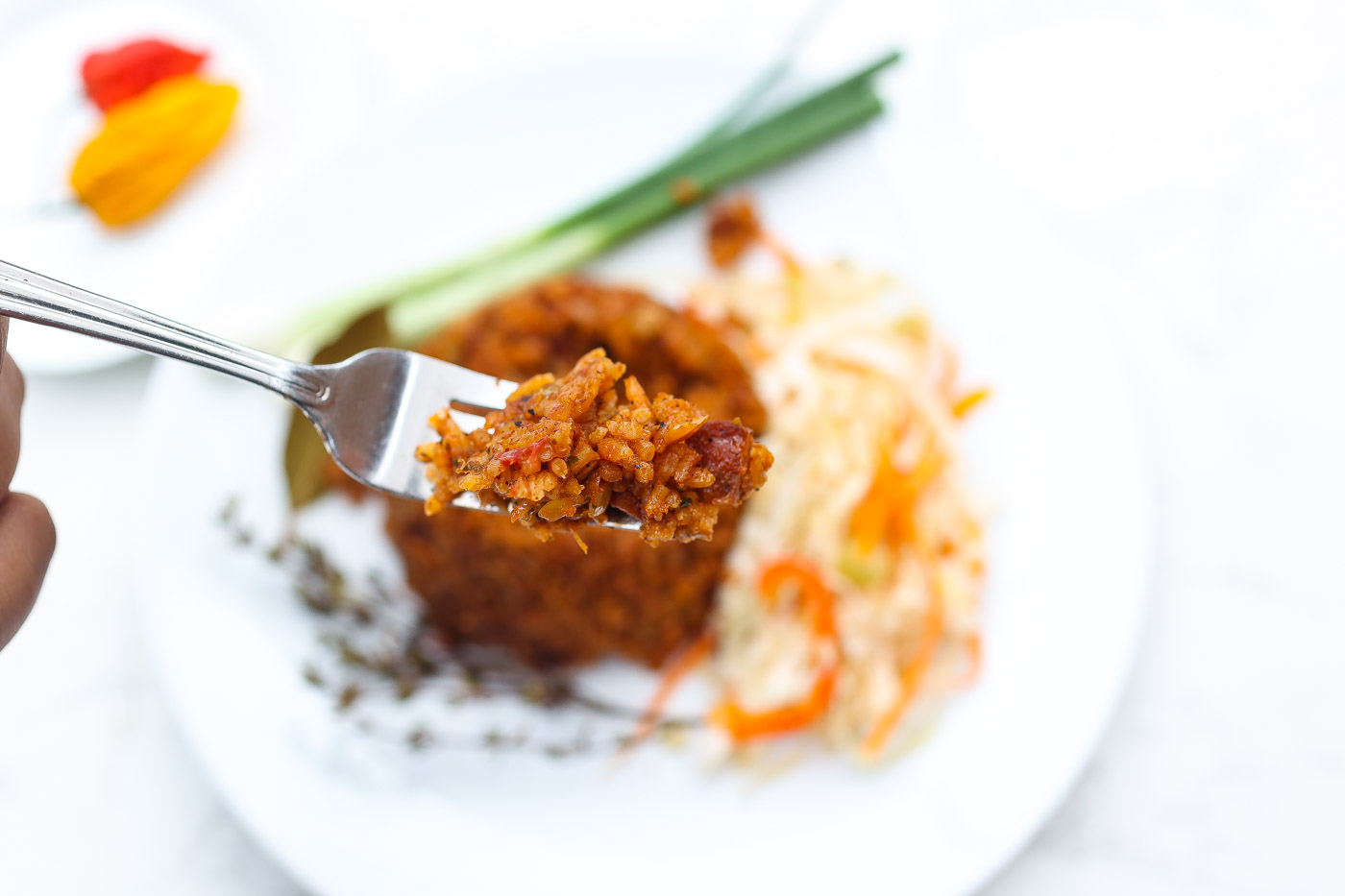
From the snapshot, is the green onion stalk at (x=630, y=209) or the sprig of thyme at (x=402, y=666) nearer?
the sprig of thyme at (x=402, y=666)

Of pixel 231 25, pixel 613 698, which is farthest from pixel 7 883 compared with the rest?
pixel 231 25

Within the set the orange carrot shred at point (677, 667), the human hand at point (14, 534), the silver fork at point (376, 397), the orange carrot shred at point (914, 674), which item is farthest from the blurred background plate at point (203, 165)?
the orange carrot shred at point (914, 674)

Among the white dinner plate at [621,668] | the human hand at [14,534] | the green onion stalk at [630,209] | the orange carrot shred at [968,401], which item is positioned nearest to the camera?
the human hand at [14,534]

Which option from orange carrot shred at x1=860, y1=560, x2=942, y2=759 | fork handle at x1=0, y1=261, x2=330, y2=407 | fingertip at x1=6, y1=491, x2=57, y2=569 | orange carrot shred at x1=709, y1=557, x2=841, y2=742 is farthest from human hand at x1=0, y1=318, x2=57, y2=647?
orange carrot shred at x1=860, y1=560, x2=942, y2=759

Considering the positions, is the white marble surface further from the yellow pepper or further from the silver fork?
the silver fork

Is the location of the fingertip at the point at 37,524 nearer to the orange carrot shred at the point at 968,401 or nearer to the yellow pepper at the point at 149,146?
the yellow pepper at the point at 149,146

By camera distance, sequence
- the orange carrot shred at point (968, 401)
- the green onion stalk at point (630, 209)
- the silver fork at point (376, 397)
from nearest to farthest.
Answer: the silver fork at point (376, 397) < the orange carrot shred at point (968, 401) < the green onion stalk at point (630, 209)

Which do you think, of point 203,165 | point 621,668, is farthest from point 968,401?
Result: point 203,165

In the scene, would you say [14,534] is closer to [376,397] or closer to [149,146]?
[376,397]
